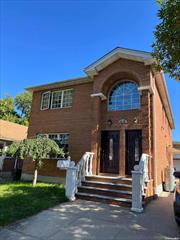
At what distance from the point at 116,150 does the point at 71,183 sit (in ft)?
10.8

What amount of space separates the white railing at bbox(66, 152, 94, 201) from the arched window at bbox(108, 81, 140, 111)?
3.24m

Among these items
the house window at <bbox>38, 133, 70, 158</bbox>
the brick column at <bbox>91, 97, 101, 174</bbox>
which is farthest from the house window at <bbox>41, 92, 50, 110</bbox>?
the brick column at <bbox>91, 97, 101, 174</bbox>

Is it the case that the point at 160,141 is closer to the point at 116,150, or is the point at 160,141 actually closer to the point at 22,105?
the point at 116,150

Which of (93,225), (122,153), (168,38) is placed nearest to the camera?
(93,225)

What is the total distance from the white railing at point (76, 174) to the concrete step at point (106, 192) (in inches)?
16.2

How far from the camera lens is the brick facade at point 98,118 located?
32.2 ft

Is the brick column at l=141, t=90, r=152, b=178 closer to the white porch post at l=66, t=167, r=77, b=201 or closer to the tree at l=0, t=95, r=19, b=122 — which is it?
the white porch post at l=66, t=167, r=77, b=201

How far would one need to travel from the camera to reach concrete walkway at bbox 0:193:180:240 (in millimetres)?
4648

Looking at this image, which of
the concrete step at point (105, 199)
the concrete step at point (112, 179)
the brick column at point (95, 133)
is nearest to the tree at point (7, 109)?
the brick column at point (95, 133)

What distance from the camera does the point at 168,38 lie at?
6090 millimetres

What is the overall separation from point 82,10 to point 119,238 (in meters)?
11.1

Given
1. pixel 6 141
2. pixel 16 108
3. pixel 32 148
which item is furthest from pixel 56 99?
pixel 16 108

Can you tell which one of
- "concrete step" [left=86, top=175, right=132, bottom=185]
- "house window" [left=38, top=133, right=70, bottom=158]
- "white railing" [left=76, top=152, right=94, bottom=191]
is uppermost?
"house window" [left=38, top=133, right=70, bottom=158]

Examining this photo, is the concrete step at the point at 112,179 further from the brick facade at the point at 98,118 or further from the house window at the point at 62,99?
the house window at the point at 62,99
